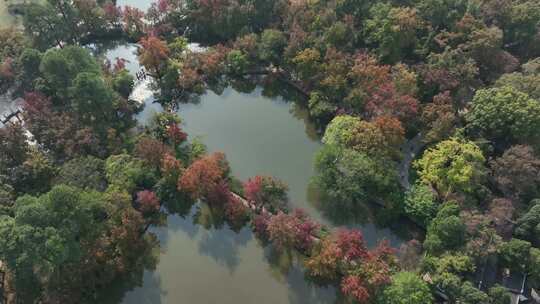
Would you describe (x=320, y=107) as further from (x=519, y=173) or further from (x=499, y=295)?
(x=499, y=295)

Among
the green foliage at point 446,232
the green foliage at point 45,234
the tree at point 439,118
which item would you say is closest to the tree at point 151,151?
the green foliage at point 45,234

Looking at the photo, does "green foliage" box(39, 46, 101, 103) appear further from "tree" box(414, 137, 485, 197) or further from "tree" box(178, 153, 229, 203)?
"tree" box(414, 137, 485, 197)

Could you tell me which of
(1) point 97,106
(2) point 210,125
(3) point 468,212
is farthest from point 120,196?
(3) point 468,212

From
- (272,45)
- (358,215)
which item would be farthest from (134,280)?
(272,45)

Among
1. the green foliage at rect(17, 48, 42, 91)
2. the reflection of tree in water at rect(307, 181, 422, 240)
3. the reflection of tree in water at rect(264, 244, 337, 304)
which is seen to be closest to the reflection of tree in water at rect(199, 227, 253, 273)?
the reflection of tree in water at rect(264, 244, 337, 304)

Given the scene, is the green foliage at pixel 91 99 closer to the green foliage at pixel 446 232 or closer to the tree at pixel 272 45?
the tree at pixel 272 45

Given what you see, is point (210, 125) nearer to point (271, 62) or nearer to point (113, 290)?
point (271, 62)
